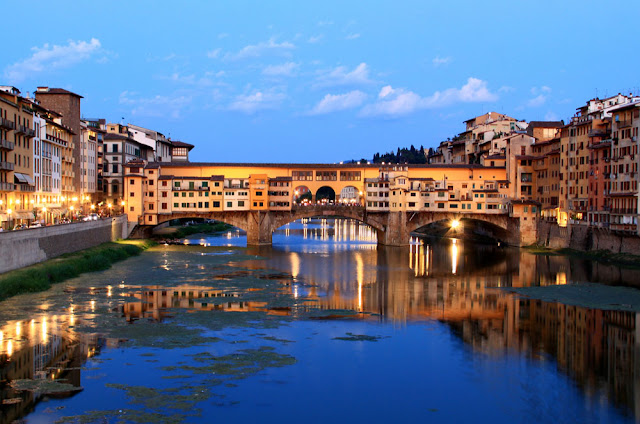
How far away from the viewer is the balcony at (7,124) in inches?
1398

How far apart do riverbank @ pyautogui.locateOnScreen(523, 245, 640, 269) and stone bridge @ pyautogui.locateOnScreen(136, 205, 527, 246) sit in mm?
4618

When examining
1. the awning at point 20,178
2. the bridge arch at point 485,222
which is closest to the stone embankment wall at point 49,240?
the awning at point 20,178

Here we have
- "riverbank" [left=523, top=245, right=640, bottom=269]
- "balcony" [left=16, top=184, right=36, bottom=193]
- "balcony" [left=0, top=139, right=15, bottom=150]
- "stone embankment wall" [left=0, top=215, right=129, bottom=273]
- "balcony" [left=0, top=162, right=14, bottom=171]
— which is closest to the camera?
"stone embankment wall" [left=0, top=215, right=129, bottom=273]

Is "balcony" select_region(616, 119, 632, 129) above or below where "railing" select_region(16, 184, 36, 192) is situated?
above

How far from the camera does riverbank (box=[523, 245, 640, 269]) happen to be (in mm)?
40312

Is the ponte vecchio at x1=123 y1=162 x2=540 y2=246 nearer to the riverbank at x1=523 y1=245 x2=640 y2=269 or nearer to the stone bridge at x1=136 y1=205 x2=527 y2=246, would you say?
the stone bridge at x1=136 y1=205 x2=527 y2=246

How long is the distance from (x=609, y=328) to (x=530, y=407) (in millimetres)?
9884

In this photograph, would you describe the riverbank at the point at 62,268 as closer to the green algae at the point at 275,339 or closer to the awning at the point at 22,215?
the awning at the point at 22,215

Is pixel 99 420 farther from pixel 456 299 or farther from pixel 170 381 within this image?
pixel 456 299

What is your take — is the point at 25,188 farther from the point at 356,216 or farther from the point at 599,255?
the point at 599,255

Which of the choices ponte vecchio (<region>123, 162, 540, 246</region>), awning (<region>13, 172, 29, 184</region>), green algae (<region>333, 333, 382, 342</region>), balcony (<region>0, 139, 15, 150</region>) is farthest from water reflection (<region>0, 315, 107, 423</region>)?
ponte vecchio (<region>123, 162, 540, 246</region>)

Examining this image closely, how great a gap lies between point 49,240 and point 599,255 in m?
34.4

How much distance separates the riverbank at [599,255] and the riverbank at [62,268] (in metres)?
30.8

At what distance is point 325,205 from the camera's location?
190ft
